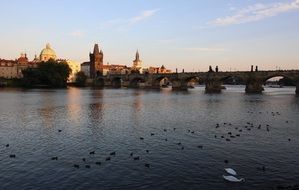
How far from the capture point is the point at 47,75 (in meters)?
161

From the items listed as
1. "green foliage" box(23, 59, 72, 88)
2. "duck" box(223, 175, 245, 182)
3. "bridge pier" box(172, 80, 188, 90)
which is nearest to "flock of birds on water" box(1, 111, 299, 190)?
"duck" box(223, 175, 245, 182)

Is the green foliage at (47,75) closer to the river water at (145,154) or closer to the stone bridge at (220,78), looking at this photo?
the stone bridge at (220,78)

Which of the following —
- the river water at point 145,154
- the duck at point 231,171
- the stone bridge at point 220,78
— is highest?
the stone bridge at point 220,78

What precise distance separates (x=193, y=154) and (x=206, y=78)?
113810 mm

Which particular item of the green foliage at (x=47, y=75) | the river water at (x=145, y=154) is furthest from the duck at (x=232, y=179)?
the green foliage at (x=47, y=75)

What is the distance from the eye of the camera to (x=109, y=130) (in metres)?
35.4

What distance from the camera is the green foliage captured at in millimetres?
161325

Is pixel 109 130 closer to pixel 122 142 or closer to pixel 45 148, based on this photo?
Answer: pixel 122 142

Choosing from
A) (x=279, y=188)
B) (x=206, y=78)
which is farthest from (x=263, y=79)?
(x=279, y=188)

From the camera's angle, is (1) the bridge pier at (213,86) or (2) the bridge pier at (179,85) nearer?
(1) the bridge pier at (213,86)

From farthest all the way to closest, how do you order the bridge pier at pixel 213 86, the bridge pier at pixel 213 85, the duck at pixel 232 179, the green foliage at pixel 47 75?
1. the green foliage at pixel 47 75
2. the bridge pier at pixel 213 86
3. the bridge pier at pixel 213 85
4. the duck at pixel 232 179

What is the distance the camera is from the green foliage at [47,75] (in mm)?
161325

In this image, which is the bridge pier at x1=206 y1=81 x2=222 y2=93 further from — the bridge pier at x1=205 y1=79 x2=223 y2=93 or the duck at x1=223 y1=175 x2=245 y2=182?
the duck at x1=223 y1=175 x2=245 y2=182

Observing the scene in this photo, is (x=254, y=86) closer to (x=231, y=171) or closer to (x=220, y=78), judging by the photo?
(x=220, y=78)
